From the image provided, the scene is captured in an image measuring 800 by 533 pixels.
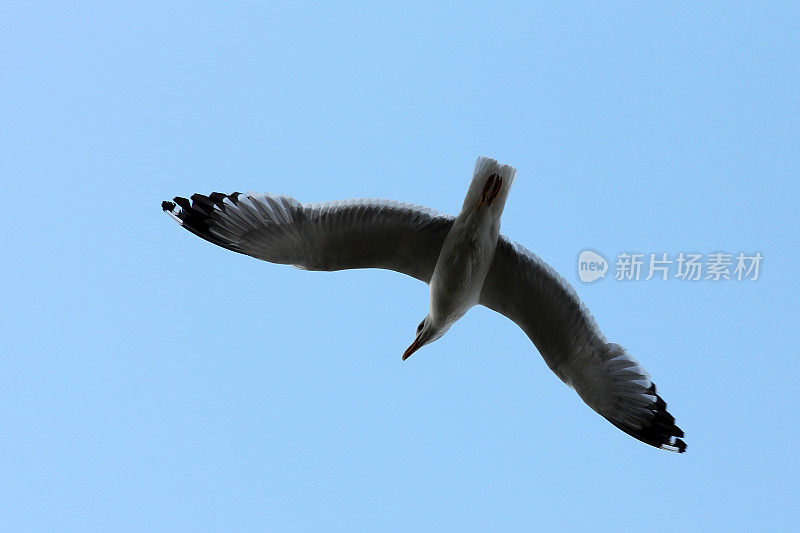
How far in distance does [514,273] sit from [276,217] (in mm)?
1552

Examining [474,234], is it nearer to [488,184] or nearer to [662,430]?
[488,184]

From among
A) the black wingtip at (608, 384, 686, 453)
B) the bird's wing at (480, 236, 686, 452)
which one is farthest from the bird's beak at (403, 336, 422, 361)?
the black wingtip at (608, 384, 686, 453)

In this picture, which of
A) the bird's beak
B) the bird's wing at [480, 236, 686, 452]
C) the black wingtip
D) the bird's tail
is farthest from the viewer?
the bird's beak

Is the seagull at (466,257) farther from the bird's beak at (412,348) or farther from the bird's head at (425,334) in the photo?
the bird's beak at (412,348)

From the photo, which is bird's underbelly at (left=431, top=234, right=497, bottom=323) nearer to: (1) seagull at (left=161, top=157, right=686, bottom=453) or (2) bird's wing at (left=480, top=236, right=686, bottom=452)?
(1) seagull at (left=161, top=157, right=686, bottom=453)

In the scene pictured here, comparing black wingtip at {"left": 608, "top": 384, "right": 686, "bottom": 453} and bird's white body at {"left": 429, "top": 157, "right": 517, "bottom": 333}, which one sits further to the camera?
black wingtip at {"left": 608, "top": 384, "right": 686, "bottom": 453}

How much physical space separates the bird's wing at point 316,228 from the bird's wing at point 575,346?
504 mm

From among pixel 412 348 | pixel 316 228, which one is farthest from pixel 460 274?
pixel 316 228

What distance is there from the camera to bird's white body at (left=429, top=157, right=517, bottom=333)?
289 inches

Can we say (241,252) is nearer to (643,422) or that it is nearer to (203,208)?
(203,208)

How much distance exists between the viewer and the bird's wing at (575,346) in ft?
24.5

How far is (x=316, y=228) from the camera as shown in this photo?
7367 millimetres

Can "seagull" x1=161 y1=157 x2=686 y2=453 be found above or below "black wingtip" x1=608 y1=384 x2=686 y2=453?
above

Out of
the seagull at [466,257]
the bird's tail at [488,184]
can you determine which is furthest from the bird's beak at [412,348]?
the bird's tail at [488,184]
